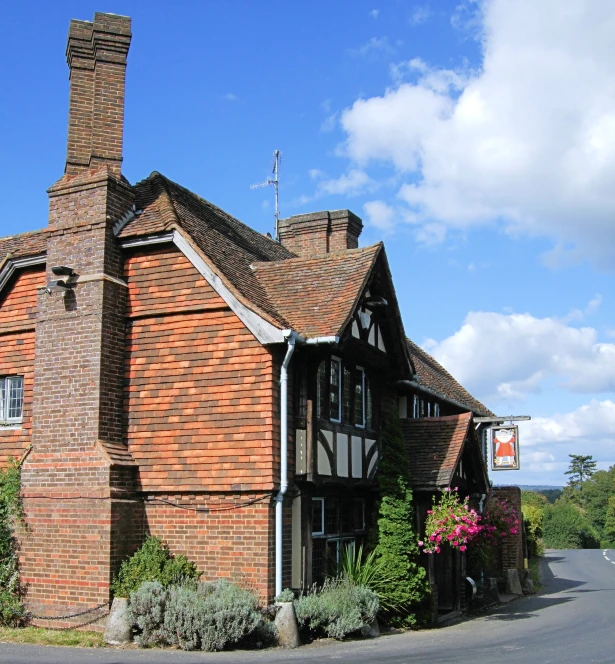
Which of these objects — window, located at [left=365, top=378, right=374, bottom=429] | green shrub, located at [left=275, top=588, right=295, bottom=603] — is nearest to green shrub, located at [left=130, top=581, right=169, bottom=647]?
green shrub, located at [left=275, top=588, right=295, bottom=603]

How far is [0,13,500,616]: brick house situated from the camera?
13.6 meters

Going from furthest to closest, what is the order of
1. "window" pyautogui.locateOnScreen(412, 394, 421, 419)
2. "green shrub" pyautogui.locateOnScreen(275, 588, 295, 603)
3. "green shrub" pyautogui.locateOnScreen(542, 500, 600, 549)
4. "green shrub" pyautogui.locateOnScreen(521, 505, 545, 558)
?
"green shrub" pyautogui.locateOnScreen(542, 500, 600, 549)
"green shrub" pyautogui.locateOnScreen(521, 505, 545, 558)
"window" pyautogui.locateOnScreen(412, 394, 421, 419)
"green shrub" pyautogui.locateOnScreen(275, 588, 295, 603)

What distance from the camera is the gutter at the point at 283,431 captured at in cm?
1333

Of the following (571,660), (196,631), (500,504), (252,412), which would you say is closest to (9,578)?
(196,631)

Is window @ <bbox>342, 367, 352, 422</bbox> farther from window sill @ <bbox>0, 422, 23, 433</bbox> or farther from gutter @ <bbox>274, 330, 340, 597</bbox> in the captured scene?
window sill @ <bbox>0, 422, 23, 433</bbox>

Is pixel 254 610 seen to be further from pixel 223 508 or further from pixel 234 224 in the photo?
pixel 234 224

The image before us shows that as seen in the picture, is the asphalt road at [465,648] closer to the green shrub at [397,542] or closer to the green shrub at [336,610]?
the green shrub at [336,610]

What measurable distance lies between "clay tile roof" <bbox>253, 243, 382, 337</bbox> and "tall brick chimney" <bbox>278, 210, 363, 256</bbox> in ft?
25.4

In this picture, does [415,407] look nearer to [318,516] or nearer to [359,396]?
→ [359,396]

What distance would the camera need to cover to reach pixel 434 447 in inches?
695

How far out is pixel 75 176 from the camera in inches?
606

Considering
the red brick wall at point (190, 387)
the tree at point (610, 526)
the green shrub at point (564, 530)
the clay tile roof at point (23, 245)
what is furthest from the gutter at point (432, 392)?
the tree at point (610, 526)

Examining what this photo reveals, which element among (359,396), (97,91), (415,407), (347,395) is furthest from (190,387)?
(415,407)

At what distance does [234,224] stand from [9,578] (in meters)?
9.32
